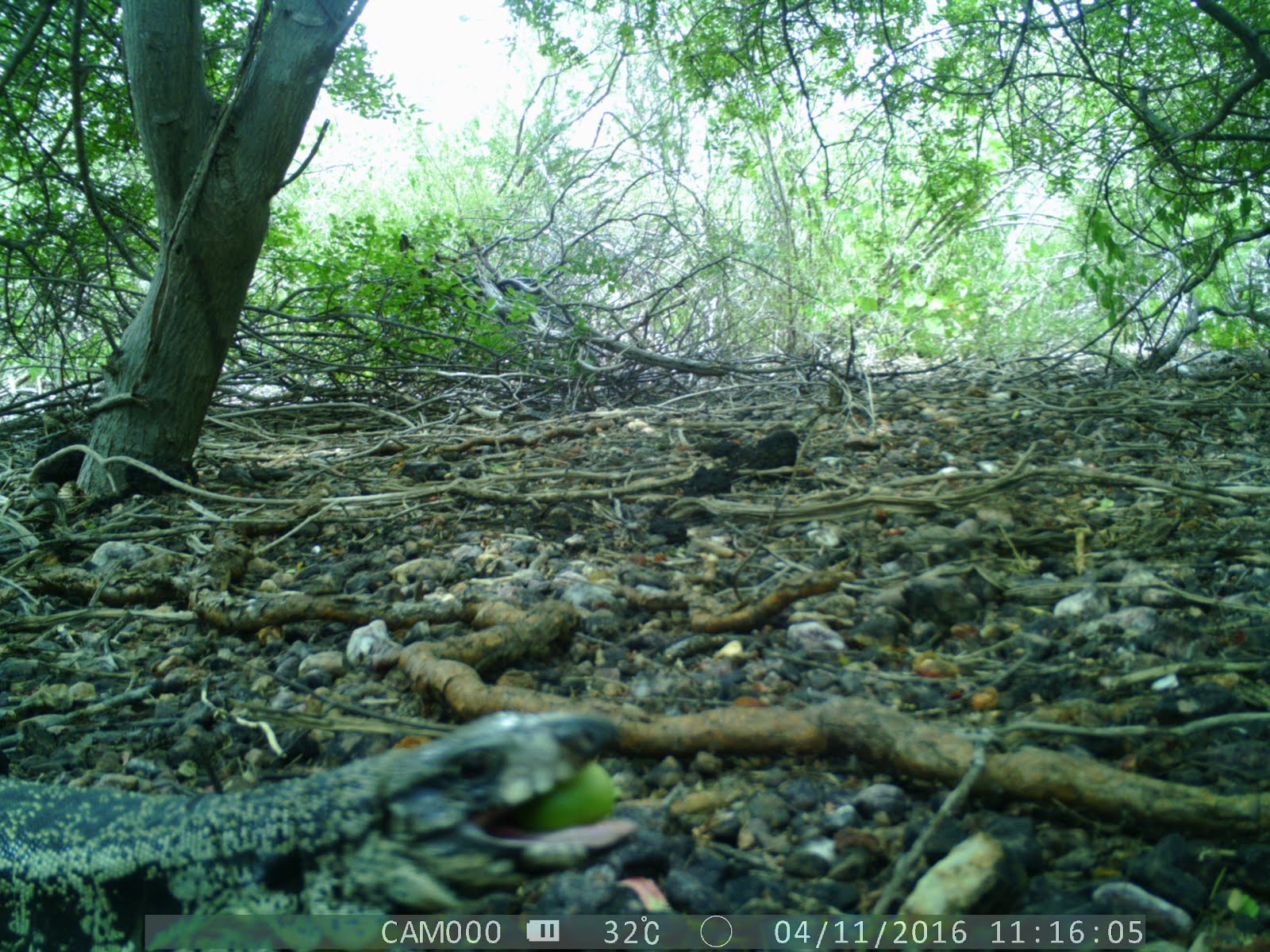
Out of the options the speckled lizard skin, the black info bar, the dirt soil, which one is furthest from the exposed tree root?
the speckled lizard skin

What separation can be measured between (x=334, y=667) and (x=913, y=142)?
5589mm

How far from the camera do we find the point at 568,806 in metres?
0.94

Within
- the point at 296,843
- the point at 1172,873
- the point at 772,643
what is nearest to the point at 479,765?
the point at 296,843

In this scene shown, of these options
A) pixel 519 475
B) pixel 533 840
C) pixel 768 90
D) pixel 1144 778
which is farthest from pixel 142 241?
pixel 1144 778

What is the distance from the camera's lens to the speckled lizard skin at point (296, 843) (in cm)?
94

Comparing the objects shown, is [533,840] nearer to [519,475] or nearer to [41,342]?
[519,475]

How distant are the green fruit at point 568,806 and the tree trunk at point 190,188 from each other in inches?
124

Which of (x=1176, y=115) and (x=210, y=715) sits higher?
(x=1176, y=115)

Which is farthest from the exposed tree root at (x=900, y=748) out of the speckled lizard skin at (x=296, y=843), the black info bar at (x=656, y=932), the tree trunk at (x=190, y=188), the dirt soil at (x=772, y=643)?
the tree trunk at (x=190, y=188)

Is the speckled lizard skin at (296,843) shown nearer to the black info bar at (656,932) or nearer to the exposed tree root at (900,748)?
the black info bar at (656,932)

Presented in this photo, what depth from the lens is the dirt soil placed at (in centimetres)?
110

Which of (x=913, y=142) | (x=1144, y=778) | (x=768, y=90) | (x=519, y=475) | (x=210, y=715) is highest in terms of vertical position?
(x=768, y=90)

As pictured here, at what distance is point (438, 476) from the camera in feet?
11.3

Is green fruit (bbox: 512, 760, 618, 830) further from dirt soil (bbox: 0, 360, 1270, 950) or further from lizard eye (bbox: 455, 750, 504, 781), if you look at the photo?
dirt soil (bbox: 0, 360, 1270, 950)
